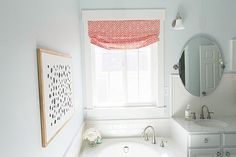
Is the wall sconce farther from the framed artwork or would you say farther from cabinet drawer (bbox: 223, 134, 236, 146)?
the framed artwork

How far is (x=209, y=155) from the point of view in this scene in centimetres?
210

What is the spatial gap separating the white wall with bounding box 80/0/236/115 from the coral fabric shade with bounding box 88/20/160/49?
200mm

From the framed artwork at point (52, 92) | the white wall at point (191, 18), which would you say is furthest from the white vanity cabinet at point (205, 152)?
the framed artwork at point (52, 92)

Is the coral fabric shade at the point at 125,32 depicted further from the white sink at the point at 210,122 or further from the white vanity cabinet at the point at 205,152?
the white vanity cabinet at the point at 205,152

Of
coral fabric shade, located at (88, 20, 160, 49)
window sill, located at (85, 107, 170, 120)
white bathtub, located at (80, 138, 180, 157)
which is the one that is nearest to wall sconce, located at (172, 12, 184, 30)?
coral fabric shade, located at (88, 20, 160, 49)

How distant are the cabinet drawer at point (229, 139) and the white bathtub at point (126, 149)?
0.59 metres

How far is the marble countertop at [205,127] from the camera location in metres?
2.06

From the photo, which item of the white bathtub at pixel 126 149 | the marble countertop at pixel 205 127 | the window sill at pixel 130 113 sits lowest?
the white bathtub at pixel 126 149

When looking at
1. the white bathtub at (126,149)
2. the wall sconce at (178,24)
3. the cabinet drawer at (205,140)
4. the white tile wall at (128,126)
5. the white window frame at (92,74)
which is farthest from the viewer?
the white tile wall at (128,126)

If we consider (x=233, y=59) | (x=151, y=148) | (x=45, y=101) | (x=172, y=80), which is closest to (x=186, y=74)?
(x=172, y=80)

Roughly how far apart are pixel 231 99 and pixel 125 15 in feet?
6.06

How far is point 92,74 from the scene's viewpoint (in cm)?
263

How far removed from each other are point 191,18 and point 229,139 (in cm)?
156

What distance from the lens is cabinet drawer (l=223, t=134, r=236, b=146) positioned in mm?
2068
